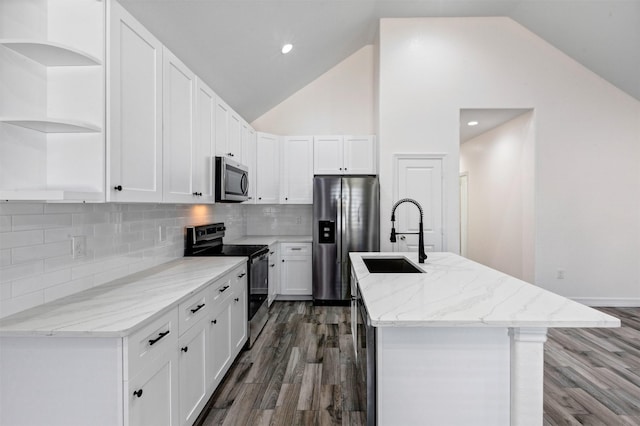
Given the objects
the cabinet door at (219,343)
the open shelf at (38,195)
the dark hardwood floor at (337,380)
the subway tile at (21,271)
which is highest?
the open shelf at (38,195)

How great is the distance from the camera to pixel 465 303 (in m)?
1.47

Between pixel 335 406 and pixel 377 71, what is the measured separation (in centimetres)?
413

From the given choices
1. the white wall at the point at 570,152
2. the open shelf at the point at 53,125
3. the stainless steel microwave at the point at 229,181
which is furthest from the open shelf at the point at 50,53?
the white wall at the point at 570,152

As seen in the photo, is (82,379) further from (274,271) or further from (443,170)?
(443,170)

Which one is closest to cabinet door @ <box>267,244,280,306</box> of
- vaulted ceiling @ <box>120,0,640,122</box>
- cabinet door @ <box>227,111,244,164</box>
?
cabinet door @ <box>227,111,244,164</box>

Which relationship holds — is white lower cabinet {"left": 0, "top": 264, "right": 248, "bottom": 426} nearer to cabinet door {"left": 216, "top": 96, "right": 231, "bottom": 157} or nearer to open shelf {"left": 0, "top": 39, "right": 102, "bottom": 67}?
open shelf {"left": 0, "top": 39, "right": 102, "bottom": 67}

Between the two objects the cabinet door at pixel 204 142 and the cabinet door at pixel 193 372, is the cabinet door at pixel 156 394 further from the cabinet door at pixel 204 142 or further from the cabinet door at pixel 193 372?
the cabinet door at pixel 204 142

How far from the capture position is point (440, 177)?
14.1ft

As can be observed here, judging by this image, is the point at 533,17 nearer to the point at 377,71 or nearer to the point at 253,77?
the point at 377,71

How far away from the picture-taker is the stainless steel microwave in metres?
2.79

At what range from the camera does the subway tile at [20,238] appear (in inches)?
52.9

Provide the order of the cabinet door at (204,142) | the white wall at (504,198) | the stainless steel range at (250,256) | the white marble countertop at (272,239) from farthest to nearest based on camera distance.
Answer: the white wall at (504,198) < the white marble countertop at (272,239) < the stainless steel range at (250,256) < the cabinet door at (204,142)

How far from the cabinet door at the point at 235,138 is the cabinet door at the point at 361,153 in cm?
160

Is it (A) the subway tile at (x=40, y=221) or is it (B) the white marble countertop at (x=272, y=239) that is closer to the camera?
(A) the subway tile at (x=40, y=221)
